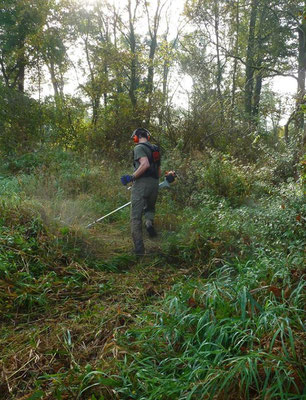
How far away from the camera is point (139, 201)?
17.6 ft

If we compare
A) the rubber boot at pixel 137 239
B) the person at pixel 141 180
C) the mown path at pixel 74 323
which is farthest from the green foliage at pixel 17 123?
the mown path at pixel 74 323

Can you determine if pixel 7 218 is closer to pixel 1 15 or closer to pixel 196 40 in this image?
pixel 1 15

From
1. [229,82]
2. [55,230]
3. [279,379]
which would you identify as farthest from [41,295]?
[229,82]

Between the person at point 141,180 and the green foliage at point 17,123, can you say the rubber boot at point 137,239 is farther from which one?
the green foliage at point 17,123

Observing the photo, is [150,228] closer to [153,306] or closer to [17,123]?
[153,306]

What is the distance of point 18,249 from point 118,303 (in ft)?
5.27

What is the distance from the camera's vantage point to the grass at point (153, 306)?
2.19 meters

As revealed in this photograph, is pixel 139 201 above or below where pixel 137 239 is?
above

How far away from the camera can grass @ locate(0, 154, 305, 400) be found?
2.19 metres

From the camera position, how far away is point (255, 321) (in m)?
2.52

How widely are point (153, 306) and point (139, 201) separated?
2296 millimetres

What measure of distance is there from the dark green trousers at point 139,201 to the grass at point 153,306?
0.89 ft

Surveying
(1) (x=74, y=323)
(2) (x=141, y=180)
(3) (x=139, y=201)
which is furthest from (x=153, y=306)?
(2) (x=141, y=180)

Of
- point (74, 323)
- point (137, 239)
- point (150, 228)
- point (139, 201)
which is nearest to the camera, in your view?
point (74, 323)
